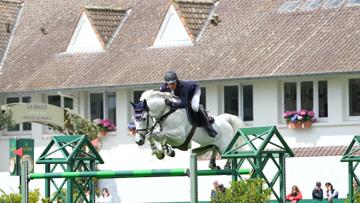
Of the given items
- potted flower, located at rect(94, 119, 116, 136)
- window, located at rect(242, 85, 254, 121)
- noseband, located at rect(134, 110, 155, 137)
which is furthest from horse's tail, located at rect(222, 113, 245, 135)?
potted flower, located at rect(94, 119, 116, 136)

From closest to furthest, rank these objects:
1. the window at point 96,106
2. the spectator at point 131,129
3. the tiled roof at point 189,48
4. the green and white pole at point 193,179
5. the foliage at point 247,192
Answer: the green and white pole at point 193,179, the foliage at point 247,192, the tiled roof at point 189,48, the spectator at point 131,129, the window at point 96,106

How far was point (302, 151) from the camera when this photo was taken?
4803cm

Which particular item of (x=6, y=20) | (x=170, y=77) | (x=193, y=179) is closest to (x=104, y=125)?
(x=6, y=20)

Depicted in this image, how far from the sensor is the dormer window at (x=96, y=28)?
5753cm

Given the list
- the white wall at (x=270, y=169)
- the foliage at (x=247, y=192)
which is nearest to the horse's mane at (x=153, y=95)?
the foliage at (x=247, y=192)

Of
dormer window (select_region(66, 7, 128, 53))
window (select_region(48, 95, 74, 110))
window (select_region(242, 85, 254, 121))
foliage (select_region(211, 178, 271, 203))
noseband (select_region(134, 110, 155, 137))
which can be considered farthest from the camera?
window (select_region(48, 95, 74, 110))

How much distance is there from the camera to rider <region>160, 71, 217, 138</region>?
32094 millimetres

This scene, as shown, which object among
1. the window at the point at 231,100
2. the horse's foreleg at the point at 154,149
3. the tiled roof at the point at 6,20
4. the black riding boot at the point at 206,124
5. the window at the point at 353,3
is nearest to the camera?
the horse's foreleg at the point at 154,149

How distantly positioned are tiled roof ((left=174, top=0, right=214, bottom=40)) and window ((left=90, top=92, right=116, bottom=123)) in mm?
3705

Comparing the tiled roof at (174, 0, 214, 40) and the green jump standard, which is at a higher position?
the tiled roof at (174, 0, 214, 40)

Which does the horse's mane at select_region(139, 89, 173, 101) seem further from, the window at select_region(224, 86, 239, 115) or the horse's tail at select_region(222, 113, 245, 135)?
the window at select_region(224, 86, 239, 115)

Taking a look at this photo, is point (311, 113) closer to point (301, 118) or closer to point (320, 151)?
point (301, 118)

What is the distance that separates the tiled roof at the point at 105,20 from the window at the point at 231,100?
6.71m

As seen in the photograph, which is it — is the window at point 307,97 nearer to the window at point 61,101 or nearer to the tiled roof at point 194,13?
the tiled roof at point 194,13
